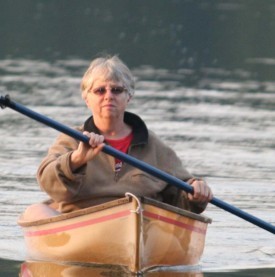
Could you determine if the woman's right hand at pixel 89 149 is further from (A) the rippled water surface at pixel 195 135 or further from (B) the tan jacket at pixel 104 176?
(A) the rippled water surface at pixel 195 135

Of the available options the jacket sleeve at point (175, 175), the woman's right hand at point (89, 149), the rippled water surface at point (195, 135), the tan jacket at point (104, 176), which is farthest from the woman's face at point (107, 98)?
the rippled water surface at point (195, 135)

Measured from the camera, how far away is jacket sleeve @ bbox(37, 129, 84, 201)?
1040 cm

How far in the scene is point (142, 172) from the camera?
10.8m

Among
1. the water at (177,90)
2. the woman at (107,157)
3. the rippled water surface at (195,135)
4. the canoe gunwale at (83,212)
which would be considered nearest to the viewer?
the canoe gunwale at (83,212)

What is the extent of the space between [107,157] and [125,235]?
1.94 ft

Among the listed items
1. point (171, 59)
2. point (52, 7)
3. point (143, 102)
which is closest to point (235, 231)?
point (143, 102)

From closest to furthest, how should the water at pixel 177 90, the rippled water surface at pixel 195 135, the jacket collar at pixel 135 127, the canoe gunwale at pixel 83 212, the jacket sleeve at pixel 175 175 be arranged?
1. the canoe gunwale at pixel 83 212
2. the jacket collar at pixel 135 127
3. the jacket sleeve at pixel 175 175
4. the rippled water surface at pixel 195 135
5. the water at pixel 177 90

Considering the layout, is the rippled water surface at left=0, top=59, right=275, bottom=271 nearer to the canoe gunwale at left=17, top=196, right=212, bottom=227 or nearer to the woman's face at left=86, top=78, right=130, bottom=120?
the canoe gunwale at left=17, top=196, right=212, bottom=227

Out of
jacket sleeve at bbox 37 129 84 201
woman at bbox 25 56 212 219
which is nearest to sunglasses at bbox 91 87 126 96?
woman at bbox 25 56 212 219

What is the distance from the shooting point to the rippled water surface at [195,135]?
12.5 m

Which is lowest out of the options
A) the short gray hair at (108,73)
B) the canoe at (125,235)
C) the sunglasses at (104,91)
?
the canoe at (125,235)

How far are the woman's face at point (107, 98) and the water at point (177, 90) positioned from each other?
3.95 ft

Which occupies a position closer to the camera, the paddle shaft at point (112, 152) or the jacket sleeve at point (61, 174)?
the paddle shaft at point (112, 152)

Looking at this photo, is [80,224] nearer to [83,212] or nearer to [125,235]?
[83,212]
